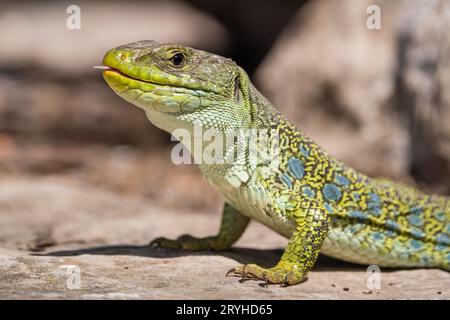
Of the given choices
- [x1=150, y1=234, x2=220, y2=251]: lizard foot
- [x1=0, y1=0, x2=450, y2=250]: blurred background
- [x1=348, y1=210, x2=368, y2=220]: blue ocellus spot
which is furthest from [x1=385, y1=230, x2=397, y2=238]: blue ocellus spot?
[x1=0, y1=0, x2=450, y2=250]: blurred background

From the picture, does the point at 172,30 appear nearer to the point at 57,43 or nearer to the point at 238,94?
the point at 57,43

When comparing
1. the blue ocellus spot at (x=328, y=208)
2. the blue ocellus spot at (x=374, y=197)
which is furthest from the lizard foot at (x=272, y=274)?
the blue ocellus spot at (x=374, y=197)

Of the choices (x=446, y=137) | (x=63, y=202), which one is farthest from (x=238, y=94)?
(x=446, y=137)

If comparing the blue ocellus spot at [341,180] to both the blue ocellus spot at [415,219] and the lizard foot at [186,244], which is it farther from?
the lizard foot at [186,244]

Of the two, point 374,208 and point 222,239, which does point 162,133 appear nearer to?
point 222,239

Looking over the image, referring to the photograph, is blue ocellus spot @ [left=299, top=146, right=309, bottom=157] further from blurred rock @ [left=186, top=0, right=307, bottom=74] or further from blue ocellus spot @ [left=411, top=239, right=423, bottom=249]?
blurred rock @ [left=186, top=0, right=307, bottom=74]

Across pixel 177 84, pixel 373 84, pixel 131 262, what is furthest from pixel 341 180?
pixel 373 84
